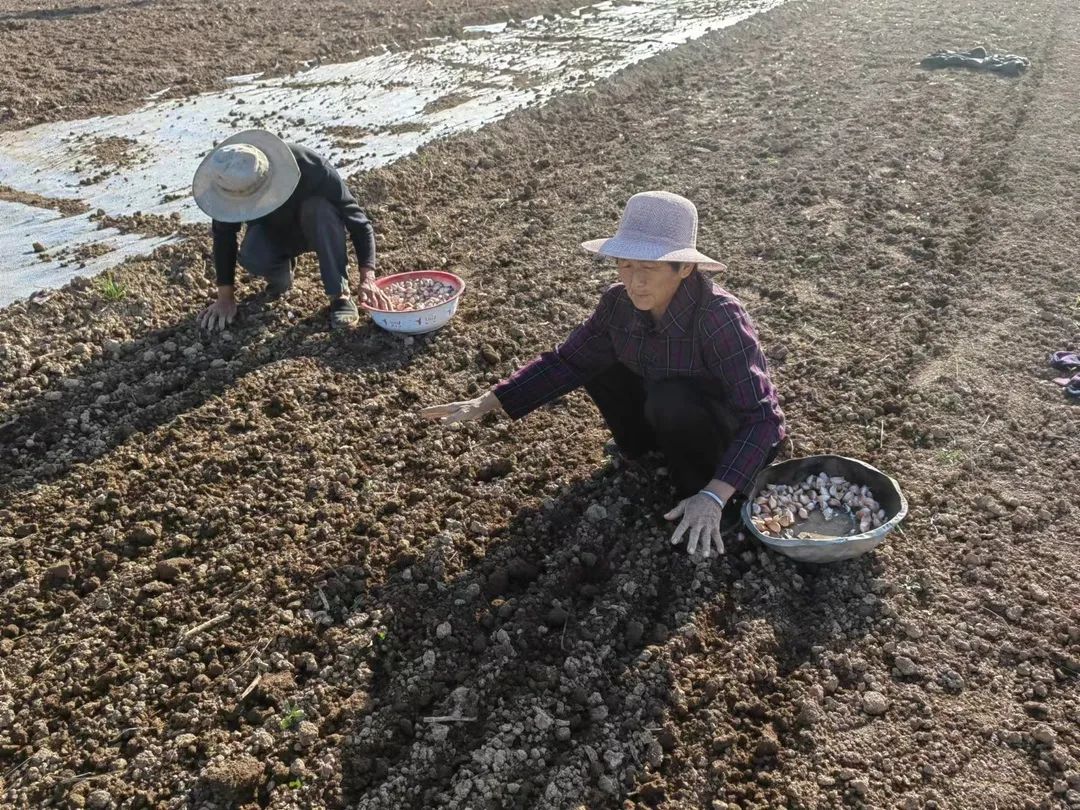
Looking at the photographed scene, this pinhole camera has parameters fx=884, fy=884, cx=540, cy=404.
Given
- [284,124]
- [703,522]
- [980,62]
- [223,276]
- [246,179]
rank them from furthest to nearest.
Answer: [980,62] < [284,124] < [223,276] < [246,179] < [703,522]

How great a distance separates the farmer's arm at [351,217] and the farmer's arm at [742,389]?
2194 mm

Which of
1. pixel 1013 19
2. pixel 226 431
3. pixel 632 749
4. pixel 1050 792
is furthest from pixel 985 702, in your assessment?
pixel 1013 19

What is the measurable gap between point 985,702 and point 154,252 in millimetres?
4812

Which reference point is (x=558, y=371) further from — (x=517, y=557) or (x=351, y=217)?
(x=351, y=217)

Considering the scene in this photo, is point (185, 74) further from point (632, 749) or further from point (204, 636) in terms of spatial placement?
point (632, 749)

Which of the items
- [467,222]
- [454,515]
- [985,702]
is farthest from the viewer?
[467,222]

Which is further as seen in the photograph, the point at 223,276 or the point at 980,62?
the point at 980,62

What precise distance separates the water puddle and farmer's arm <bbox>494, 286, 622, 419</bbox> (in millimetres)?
3090

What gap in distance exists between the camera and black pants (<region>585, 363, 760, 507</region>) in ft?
10.2

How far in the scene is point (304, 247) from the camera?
A: 480 cm

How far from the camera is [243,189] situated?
4.13 meters

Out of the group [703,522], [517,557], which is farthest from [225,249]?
[703,522]

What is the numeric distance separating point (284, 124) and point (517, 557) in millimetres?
5307

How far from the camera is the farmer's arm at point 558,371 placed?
3264 mm
